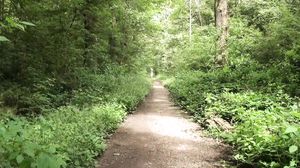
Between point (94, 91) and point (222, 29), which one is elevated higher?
point (222, 29)

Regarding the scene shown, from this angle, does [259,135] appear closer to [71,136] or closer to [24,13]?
[71,136]

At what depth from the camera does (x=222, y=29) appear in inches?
667

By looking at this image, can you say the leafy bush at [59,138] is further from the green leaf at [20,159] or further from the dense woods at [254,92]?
the dense woods at [254,92]

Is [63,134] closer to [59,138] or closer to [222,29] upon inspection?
[59,138]

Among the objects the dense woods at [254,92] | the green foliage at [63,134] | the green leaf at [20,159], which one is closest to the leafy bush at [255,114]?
the dense woods at [254,92]

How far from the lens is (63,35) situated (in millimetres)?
12977

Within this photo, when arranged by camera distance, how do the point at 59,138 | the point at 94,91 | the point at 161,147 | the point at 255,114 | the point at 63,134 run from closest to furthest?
the point at 59,138, the point at 63,134, the point at 255,114, the point at 161,147, the point at 94,91

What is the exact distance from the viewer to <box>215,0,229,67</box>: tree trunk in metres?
17.0

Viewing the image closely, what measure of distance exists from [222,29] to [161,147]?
1061cm

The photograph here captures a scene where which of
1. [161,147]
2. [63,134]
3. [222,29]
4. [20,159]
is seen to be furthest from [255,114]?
[222,29]

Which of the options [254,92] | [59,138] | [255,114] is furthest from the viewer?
[254,92]

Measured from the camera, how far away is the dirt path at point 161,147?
6.73m

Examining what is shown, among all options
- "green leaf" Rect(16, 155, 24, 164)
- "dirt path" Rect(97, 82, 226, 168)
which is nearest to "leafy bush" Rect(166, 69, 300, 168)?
"dirt path" Rect(97, 82, 226, 168)

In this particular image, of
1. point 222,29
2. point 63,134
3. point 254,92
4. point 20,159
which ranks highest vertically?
point 222,29
